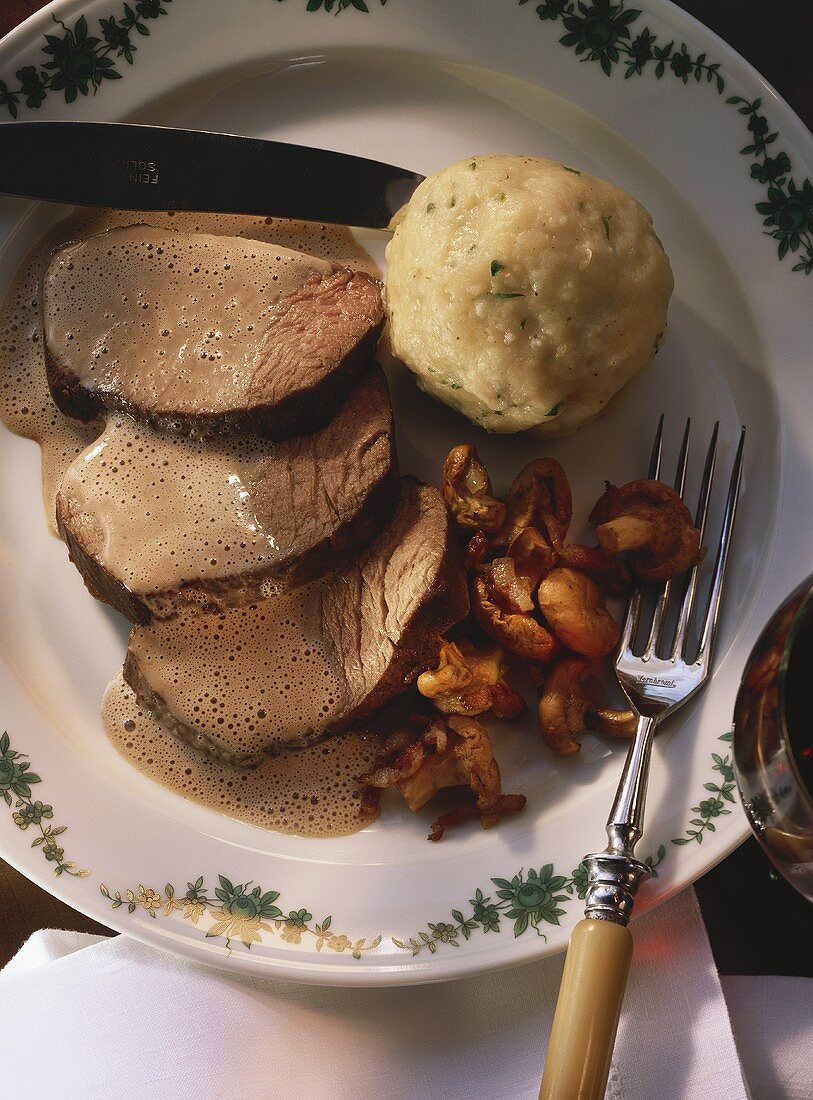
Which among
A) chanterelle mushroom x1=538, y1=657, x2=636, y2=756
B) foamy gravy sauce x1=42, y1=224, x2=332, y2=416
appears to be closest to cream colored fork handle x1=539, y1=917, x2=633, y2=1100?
chanterelle mushroom x1=538, y1=657, x2=636, y2=756

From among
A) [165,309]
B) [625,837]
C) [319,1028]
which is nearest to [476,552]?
[625,837]

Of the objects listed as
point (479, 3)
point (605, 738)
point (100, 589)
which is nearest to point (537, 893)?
point (605, 738)

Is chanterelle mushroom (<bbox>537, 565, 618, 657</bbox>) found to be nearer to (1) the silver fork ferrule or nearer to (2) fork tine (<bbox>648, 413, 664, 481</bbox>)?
(2) fork tine (<bbox>648, 413, 664, 481</bbox>)

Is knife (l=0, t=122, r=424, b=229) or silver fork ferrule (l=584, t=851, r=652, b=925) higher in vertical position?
knife (l=0, t=122, r=424, b=229)

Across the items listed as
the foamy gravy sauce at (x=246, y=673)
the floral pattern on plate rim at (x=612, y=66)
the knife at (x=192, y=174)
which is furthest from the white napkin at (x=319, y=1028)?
the knife at (x=192, y=174)

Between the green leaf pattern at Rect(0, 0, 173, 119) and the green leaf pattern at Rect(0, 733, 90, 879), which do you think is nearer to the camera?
the green leaf pattern at Rect(0, 733, 90, 879)

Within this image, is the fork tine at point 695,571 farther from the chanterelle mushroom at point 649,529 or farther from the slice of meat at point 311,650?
the slice of meat at point 311,650
